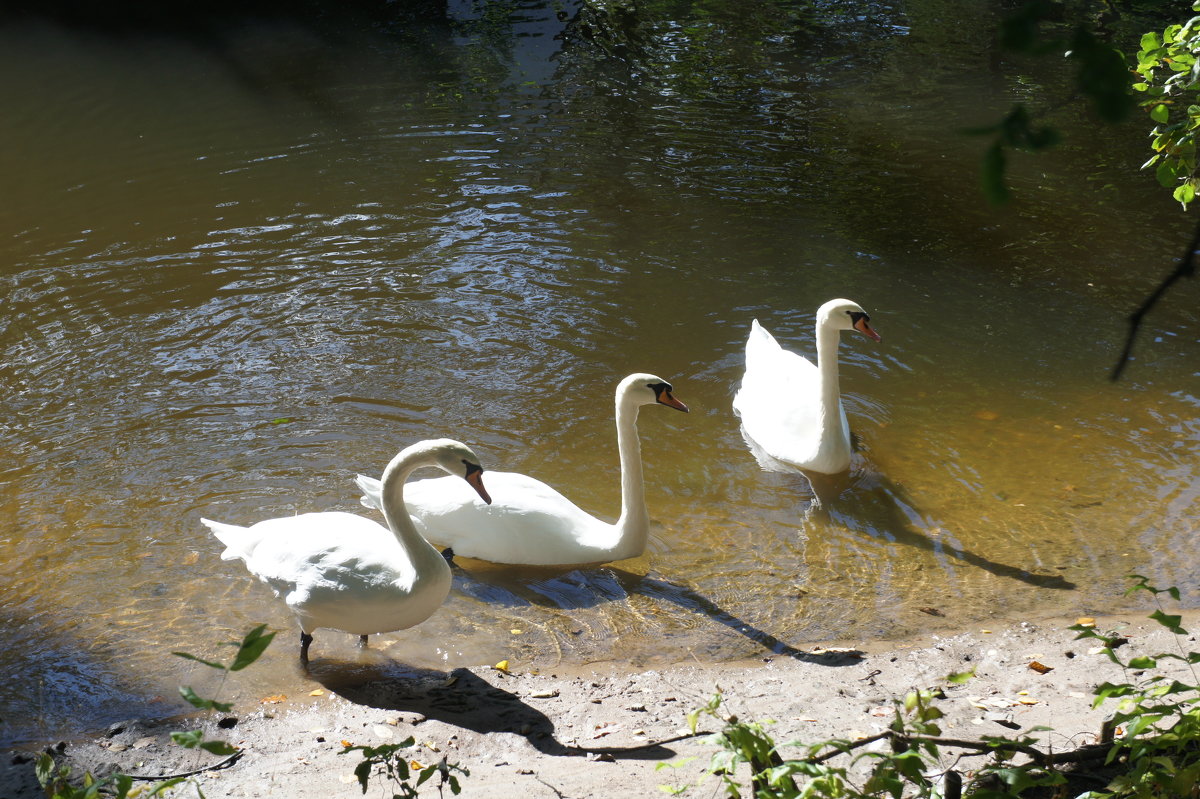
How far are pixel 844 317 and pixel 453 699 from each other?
11.3ft

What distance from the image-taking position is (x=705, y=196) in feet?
35.3

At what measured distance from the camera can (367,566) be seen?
15.0ft

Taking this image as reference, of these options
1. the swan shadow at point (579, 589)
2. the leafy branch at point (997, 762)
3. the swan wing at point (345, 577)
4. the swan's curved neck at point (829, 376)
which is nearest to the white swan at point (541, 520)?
the swan shadow at point (579, 589)

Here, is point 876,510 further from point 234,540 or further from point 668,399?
point 234,540

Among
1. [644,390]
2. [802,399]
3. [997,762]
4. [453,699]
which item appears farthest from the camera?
[802,399]

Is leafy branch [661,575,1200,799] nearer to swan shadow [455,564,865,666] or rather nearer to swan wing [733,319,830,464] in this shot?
swan shadow [455,564,865,666]

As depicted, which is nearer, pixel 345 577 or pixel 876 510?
pixel 345 577

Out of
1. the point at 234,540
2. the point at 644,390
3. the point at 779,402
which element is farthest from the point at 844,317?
the point at 234,540

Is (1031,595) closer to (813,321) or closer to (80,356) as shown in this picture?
(813,321)

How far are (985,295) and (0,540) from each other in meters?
7.49

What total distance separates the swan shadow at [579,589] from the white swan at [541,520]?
113 mm

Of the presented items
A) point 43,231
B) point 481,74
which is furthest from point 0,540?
point 481,74

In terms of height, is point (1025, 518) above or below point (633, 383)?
below

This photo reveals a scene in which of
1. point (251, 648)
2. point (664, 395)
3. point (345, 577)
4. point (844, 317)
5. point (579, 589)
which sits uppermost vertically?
point (251, 648)
